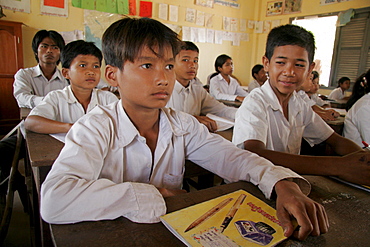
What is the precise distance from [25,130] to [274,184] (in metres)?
1.43

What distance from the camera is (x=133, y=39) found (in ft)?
3.02

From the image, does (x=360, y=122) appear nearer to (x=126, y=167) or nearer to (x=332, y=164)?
(x=332, y=164)

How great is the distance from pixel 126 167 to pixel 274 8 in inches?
260

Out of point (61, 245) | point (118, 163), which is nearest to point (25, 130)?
point (118, 163)

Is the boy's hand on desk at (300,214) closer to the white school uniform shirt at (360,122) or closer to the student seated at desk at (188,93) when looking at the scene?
the white school uniform shirt at (360,122)

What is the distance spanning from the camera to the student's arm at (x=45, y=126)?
1456 millimetres

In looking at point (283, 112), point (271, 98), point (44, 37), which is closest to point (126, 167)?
point (271, 98)

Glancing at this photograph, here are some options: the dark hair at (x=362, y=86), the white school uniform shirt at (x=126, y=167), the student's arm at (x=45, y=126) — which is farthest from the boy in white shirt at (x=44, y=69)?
the dark hair at (x=362, y=86)

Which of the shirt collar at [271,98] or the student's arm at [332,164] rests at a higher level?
the shirt collar at [271,98]

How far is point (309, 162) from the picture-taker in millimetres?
970

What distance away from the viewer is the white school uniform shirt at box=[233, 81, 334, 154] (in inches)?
47.2

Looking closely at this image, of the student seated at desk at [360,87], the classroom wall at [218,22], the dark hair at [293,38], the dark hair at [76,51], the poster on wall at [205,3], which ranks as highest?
the poster on wall at [205,3]

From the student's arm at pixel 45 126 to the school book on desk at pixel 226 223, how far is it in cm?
107

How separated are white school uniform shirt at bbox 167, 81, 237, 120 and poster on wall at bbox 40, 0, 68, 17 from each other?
3.06 m
